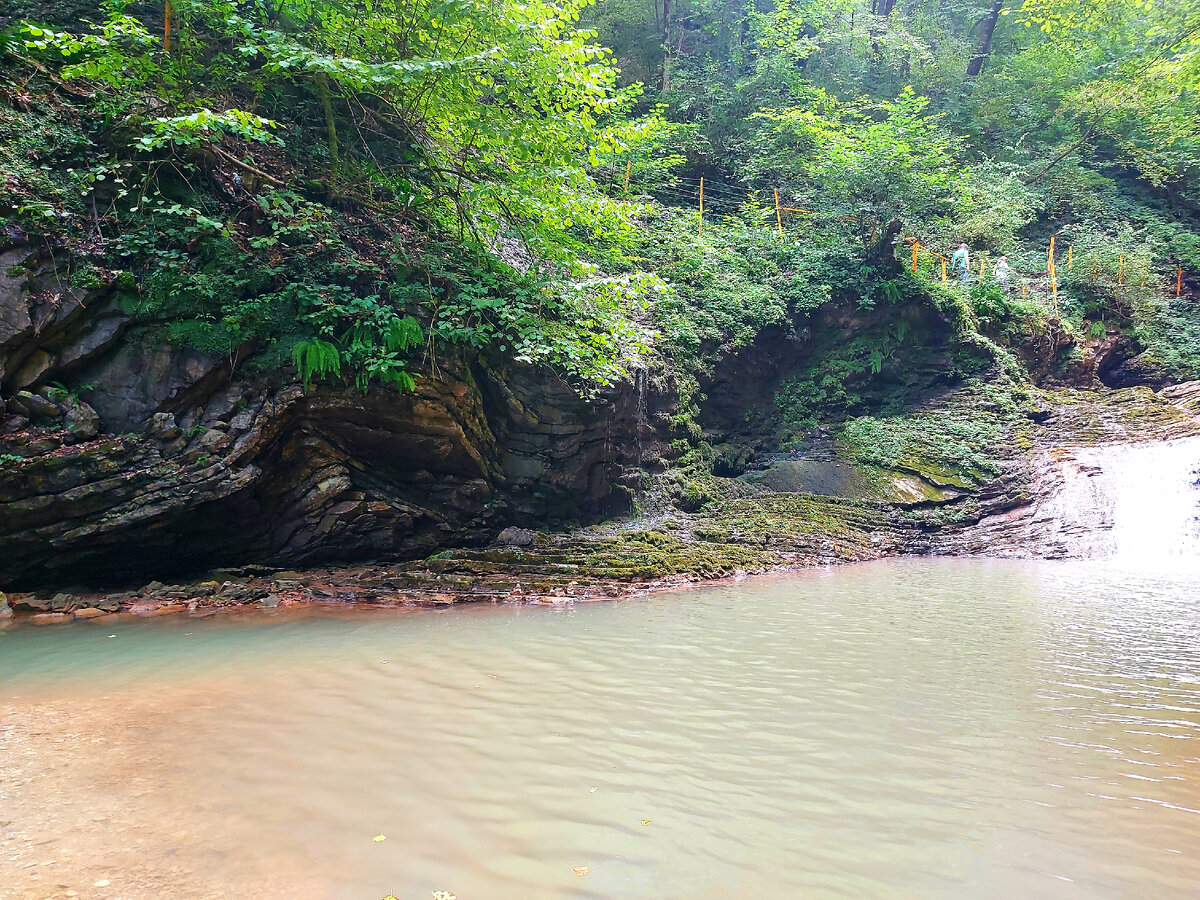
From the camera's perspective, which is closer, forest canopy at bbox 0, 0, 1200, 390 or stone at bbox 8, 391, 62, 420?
stone at bbox 8, 391, 62, 420

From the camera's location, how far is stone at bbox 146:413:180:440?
7762 millimetres

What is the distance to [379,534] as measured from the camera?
9.19 metres

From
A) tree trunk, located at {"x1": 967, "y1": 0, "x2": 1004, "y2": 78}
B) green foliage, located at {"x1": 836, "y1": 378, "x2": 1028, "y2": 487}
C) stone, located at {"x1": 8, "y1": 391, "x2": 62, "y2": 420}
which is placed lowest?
green foliage, located at {"x1": 836, "y1": 378, "x2": 1028, "y2": 487}

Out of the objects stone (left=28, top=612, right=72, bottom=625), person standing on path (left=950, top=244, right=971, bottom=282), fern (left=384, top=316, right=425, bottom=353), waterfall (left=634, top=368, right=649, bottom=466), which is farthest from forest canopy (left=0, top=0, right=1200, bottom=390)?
stone (left=28, top=612, right=72, bottom=625)

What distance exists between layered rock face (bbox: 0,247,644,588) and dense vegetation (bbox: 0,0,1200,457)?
48 cm

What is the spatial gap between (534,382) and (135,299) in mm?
5486

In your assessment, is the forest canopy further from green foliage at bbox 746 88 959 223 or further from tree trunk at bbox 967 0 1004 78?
tree trunk at bbox 967 0 1004 78

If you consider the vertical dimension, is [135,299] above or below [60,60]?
below

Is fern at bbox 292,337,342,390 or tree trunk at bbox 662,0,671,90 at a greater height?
tree trunk at bbox 662,0,671,90

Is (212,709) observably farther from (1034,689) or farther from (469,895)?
(1034,689)

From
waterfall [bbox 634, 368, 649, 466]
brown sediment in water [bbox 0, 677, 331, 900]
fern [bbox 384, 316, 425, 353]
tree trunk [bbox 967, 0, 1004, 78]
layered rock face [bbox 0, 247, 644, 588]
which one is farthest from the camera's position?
tree trunk [bbox 967, 0, 1004, 78]

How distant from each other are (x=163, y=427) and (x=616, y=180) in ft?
46.0

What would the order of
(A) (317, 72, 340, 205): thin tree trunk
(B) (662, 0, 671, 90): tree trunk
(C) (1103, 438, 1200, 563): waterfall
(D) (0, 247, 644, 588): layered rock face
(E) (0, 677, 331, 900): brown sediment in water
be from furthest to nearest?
(B) (662, 0, 671, 90): tree trunk → (C) (1103, 438, 1200, 563): waterfall → (A) (317, 72, 340, 205): thin tree trunk → (D) (0, 247, 644, 588): layered rock face → (E) (0, 677, 331, 900): brown sediment in water

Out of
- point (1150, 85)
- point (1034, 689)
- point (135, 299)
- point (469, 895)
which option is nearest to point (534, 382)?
point (135, 299)
